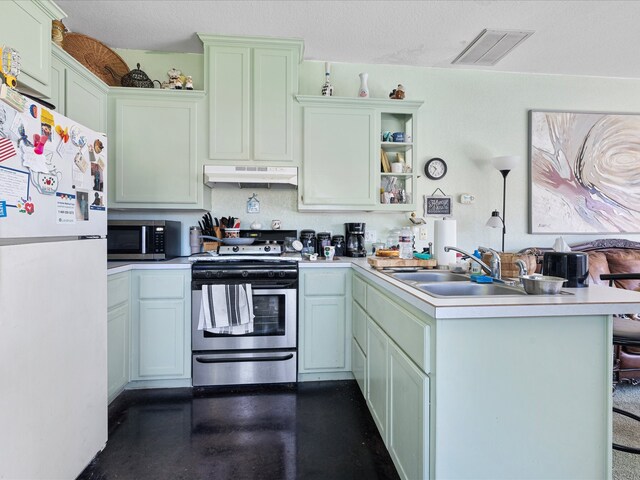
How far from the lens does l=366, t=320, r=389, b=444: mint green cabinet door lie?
60.9 inches

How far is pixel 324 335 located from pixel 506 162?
2.20 m

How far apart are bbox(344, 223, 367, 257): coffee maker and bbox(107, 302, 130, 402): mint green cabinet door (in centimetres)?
173

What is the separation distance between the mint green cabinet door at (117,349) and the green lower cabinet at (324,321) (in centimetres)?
116

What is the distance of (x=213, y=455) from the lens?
5.32ft

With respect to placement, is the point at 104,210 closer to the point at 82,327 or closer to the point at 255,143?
the point at 82,327

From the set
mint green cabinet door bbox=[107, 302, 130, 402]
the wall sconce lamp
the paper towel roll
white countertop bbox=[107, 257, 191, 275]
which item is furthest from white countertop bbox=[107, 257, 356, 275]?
the wall sconce lamp

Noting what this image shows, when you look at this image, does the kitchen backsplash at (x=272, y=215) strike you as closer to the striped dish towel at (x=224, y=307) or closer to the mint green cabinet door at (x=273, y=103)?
the mint green cabinet door at (x=273, y=103)

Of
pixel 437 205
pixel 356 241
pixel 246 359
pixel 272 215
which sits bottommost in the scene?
pixel 246 359

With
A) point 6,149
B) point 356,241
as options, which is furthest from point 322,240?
point 6,149

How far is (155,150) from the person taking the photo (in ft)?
8.20

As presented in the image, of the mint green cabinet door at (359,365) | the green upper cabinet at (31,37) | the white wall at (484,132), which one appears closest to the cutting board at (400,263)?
the mint green cabinet door at (359,365)

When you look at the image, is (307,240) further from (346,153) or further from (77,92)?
(77,92)

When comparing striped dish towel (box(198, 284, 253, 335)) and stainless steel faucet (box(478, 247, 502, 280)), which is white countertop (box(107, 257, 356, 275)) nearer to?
striped dish towel (box(198, 284, 253, 335))

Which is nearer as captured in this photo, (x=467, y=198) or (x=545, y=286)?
(x=545, y=286)
